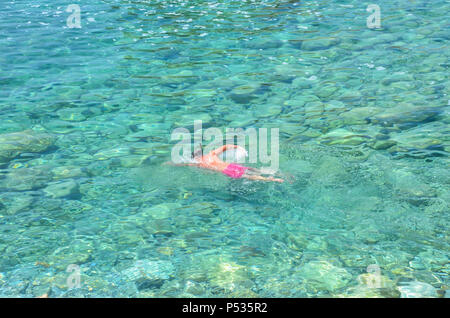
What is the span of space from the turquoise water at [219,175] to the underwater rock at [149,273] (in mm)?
16

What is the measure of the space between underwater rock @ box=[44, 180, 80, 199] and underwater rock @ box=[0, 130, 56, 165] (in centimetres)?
106

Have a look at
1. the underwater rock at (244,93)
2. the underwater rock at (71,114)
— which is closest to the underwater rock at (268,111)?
the underwater rock at (244,93)

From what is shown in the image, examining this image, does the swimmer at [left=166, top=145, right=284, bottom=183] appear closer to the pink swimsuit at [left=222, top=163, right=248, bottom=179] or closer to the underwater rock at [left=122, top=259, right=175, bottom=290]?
the pink swimsuit at [left=222, top=163, right=248, bottom=179]

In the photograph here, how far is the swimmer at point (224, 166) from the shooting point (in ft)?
19.8

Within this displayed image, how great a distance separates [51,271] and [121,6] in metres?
10.2

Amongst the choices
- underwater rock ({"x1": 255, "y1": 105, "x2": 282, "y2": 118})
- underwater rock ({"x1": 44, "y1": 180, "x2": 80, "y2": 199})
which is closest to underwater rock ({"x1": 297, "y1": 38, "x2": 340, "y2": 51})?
underwater rock ({"x1": 255, "y1": 105, "x2": 282, "y2": 118})

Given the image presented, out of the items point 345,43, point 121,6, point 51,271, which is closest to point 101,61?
point 121,6

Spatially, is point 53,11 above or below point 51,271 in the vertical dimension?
above

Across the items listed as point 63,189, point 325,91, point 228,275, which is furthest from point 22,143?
point 325,91

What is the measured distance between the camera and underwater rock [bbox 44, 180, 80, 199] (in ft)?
19.5

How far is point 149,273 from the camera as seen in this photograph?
466 cm

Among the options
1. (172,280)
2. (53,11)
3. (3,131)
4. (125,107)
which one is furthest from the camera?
(53,11)

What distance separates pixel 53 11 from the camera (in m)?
12.9
